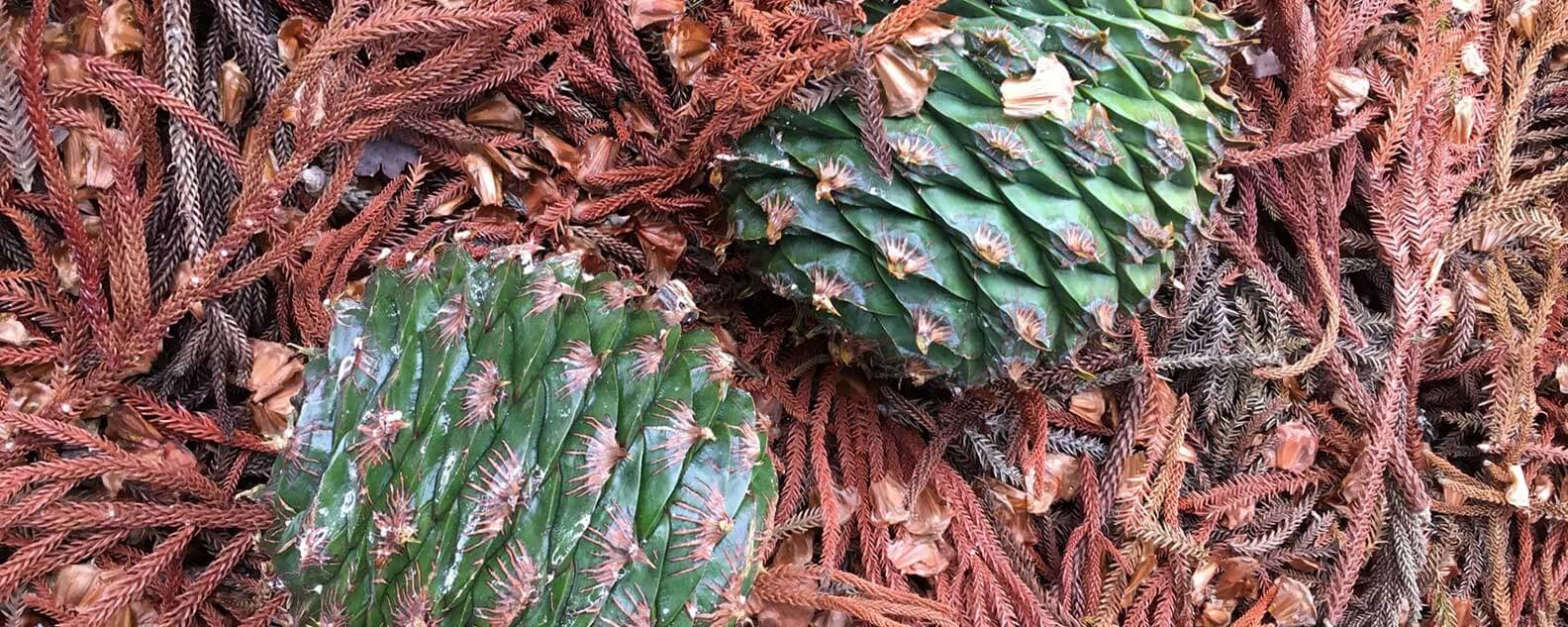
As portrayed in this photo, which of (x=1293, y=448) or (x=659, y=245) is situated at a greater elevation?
(x=659, y=245)

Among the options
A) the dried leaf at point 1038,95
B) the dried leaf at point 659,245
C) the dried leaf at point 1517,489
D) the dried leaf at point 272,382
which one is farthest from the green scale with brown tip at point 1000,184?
the dried leaf at point 1517,489

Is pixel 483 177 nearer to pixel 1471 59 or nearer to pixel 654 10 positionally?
pixel 654 10

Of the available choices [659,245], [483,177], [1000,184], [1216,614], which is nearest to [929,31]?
[1000,184]

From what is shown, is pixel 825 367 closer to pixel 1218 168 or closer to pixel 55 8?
pixel 1218 168

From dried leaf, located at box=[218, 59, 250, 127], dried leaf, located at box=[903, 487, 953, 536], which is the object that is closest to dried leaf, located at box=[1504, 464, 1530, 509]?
dried leaf, located at box=[903, 487, 953, 536]

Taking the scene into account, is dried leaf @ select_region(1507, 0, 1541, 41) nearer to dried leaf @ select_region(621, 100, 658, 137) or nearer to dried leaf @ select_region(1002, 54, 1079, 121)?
dried leaf @ select_region(1002, 54, 1079, 121)

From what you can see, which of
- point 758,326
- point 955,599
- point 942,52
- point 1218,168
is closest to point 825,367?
point 758,326
